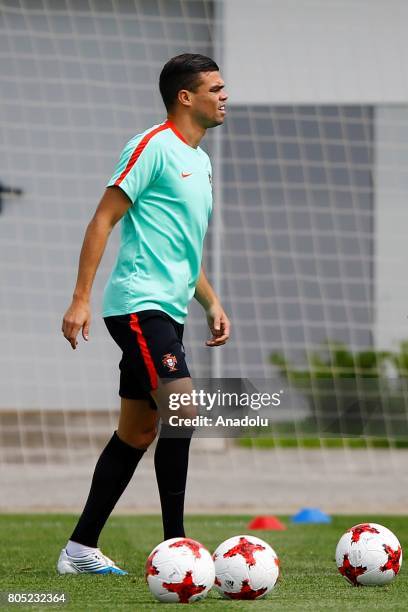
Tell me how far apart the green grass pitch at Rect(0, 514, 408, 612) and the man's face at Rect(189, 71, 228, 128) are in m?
Result: 1.53

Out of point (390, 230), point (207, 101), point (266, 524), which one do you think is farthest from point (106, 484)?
point (390, 230)

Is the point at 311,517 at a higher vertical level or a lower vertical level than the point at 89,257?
lower

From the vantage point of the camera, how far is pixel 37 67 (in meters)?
12.4

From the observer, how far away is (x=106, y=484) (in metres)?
4.35

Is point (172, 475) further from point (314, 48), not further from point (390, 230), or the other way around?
point (390, 230)

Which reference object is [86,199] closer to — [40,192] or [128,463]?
[40,192]

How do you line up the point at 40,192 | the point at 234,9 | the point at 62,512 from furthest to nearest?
the point at 40,192 → the point at 234,9 → the point at 62,512

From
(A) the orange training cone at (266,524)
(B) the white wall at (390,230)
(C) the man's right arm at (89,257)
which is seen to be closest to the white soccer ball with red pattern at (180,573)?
(C) the man's right arm at (89,257)

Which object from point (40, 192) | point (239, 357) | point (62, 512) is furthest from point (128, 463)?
point (40, 192)

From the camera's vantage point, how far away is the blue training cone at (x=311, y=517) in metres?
7.20

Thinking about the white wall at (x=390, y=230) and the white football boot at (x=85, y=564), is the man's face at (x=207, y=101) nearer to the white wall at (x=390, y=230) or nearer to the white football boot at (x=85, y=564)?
the white football boot at (x=85, y=564)

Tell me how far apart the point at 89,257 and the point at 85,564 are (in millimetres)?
1061

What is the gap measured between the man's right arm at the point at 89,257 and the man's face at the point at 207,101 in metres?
0.42

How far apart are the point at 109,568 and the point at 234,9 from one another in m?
8.54
